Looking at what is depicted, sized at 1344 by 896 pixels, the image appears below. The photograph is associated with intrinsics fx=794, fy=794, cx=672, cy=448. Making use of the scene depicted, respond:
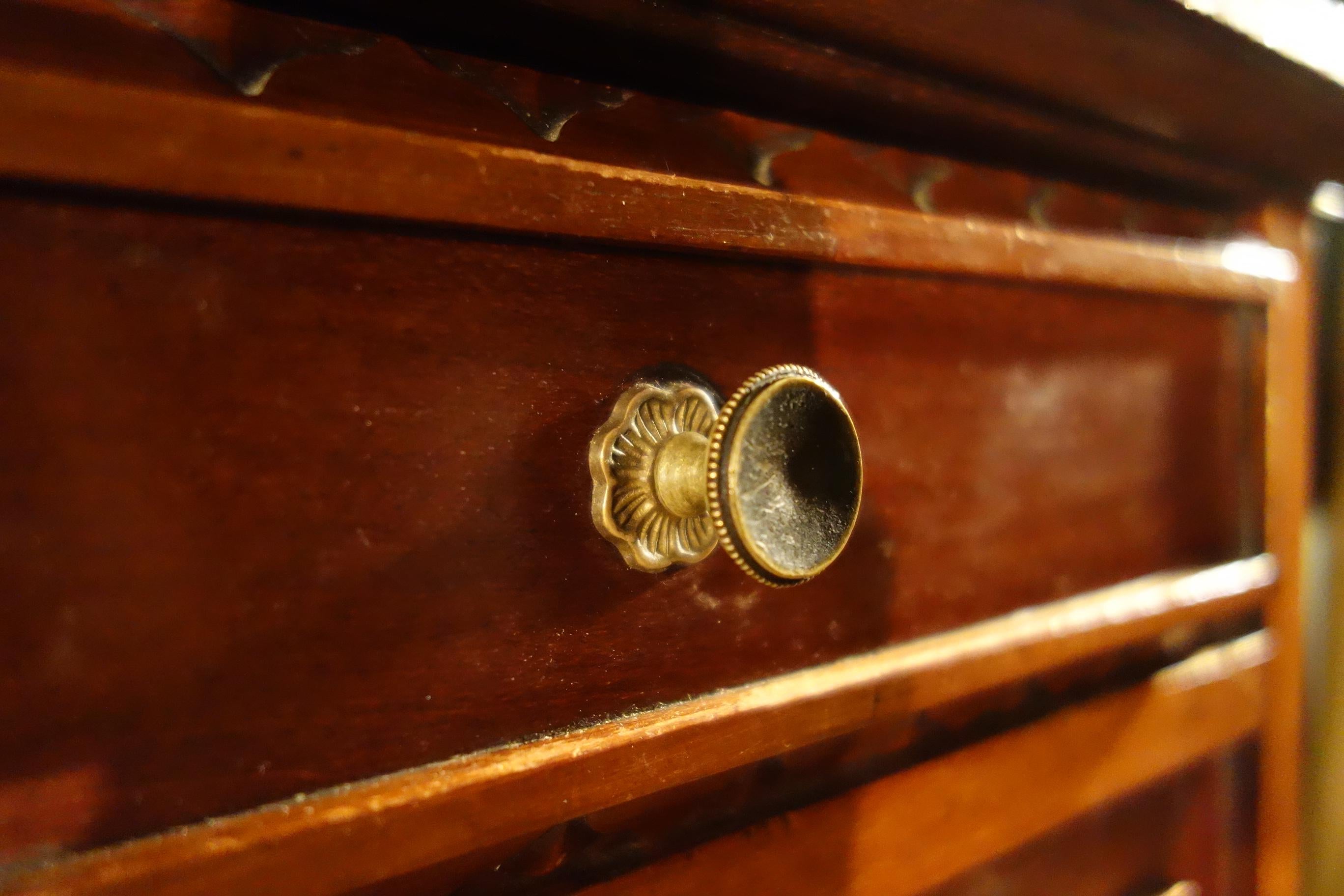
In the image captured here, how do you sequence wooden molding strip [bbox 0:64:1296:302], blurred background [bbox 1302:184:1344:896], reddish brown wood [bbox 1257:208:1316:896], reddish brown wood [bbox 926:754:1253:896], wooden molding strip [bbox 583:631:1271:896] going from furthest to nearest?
blurred background [bbox 1302:184:1344:896]
reddish brown wood [bbox 1257:208:1316:896]
reddish brown wood [bbox 926:754:1253:896]
wooden molding strip [bbox 583:631:1271:896]
wooden molding strip [bbox 0:64:1296:302]

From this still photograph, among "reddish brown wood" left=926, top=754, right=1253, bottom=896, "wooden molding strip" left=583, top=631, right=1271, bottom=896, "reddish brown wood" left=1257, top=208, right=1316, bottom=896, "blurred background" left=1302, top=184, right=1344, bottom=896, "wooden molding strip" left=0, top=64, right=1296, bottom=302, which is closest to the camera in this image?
"wooden molding strip" left=0, top=64, right=1296, bottom=302

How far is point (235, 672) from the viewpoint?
0.21 meters

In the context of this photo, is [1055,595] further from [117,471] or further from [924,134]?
[117,471]

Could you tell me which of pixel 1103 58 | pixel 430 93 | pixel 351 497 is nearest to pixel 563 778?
pixel 351 497

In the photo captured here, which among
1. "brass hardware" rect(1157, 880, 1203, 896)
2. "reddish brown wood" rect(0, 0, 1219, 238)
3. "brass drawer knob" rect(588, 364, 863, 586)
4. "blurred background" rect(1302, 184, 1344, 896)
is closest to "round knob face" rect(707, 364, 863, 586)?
"brass drawer knob" rect(588, 364, 863, 586)

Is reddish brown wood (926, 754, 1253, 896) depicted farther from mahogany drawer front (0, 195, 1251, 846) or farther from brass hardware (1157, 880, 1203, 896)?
mahogany drawer front (0, 195, 1251, 846)

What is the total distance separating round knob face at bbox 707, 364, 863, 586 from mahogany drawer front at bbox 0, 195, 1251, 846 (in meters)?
0.06

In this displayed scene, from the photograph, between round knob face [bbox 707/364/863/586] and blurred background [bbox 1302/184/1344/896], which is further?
blurred background [bbox 1302/184/1344/896]

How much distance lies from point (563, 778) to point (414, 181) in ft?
0.61

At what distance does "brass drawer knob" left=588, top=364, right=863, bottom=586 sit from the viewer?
224mm

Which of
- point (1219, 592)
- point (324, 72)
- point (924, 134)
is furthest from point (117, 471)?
point (1219, 592)

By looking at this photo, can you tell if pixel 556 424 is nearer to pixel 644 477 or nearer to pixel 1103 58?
pixel 644 477

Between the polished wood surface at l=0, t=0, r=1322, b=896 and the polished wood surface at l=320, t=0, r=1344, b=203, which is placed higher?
the polished wood surface at l=320, t=0, r=1344, b=203

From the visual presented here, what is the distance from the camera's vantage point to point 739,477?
22 centimetres
